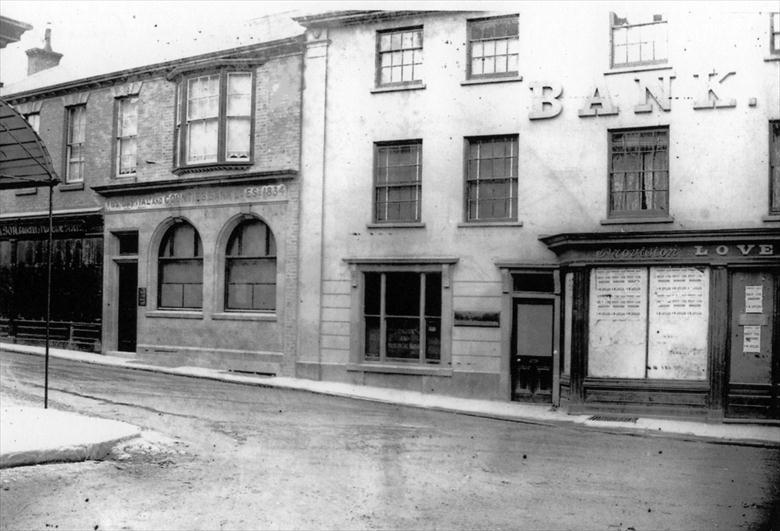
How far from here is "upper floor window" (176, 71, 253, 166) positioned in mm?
8203

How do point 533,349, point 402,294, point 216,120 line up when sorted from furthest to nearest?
point 533,349 < point 216,120 < point 402,294

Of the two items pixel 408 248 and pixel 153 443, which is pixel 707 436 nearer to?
pixel 408 248

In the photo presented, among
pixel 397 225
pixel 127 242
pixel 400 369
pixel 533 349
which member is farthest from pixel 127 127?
pixel 533 349

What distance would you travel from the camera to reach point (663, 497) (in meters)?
5.83

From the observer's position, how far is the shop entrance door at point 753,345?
9.34 meters

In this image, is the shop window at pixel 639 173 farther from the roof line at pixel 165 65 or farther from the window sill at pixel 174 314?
the window sill at pixel 174 314

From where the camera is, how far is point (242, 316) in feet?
26.1

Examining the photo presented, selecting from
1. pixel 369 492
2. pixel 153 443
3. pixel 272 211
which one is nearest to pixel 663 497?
pixel 369 492

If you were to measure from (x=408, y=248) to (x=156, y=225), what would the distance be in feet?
11.4

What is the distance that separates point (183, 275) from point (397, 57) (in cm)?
371

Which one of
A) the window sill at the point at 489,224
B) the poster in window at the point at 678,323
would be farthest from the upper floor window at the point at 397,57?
the poster in window at the point at 678,323

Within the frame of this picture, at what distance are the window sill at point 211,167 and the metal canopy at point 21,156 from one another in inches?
65.3

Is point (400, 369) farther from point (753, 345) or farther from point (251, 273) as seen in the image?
point (753, 345)

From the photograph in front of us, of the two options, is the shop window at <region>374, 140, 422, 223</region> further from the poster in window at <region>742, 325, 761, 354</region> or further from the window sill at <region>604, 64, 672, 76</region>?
the poster in window at <region>742, 325, 761, 354</region>
